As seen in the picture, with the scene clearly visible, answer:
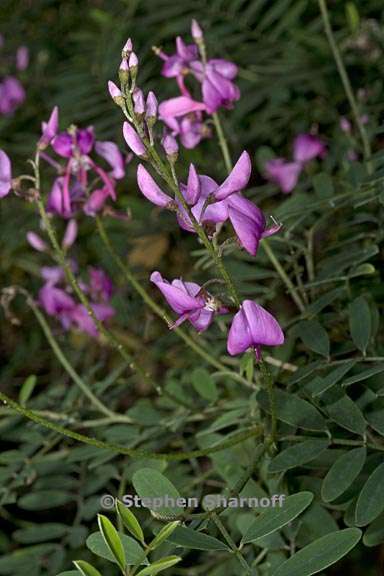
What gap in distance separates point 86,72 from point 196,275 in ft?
2.20

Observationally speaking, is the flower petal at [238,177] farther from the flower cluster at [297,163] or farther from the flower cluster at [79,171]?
the flower cluster at [297,163]

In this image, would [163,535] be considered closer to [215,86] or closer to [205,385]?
[205,385]

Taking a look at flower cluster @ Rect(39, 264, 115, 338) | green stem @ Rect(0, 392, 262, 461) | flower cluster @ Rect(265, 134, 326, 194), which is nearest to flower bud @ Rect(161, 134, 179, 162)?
green stem @ Rect(0, 392, 262, 461)

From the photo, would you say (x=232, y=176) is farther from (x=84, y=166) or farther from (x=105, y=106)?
(x=105, y=106)

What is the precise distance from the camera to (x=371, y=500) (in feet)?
2.52

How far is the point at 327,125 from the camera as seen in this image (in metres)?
1.95

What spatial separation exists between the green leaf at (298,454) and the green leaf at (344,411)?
3cm

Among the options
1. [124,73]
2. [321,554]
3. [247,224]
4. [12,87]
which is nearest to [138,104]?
[124,73]

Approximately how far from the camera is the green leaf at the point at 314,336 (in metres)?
0.96

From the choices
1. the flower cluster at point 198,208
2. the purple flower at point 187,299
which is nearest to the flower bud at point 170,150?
the flower cluster at point 198,208

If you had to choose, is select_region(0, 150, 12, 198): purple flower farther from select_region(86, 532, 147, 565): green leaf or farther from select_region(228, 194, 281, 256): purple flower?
select_region(86, 532, 147, 565): green leaf

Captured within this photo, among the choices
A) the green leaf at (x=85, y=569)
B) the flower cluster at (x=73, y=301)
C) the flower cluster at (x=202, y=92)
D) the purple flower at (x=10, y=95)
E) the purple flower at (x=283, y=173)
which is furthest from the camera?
the purple flower at (x=10, y=95)

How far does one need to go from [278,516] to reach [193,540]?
79mm

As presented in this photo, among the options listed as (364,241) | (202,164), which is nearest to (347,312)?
(364,241)
